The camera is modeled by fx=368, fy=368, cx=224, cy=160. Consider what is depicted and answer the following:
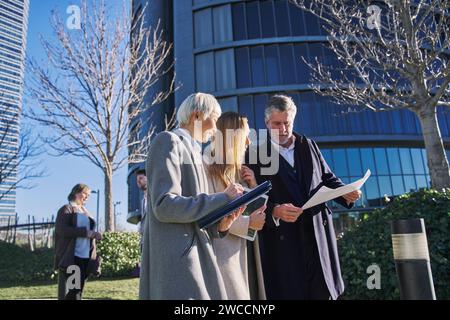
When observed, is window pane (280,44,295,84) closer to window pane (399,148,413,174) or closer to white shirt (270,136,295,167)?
window pane (399,148,413,174)

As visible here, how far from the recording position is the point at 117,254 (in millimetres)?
9336

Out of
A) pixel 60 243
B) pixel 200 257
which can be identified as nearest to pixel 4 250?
pixel 60 243

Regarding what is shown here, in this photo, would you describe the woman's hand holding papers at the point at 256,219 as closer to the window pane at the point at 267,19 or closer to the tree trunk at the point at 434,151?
the tree trunk at the point at 434,151

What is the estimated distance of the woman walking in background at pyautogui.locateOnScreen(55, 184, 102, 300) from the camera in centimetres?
441

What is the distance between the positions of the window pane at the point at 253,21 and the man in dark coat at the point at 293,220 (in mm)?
22826

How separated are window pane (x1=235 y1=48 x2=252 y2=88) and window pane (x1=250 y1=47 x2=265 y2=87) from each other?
323 mm

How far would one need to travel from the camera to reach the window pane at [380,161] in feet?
78.4

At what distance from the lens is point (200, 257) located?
1.67 meters

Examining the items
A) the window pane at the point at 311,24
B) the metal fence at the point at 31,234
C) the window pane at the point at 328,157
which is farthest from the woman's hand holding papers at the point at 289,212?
the window pane at the point at 311,24

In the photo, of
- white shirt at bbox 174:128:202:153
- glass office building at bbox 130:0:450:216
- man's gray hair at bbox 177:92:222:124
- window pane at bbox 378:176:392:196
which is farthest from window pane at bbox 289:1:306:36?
white shirt at bbox 174:128:202:153

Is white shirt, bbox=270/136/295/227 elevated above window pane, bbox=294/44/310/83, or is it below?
below
